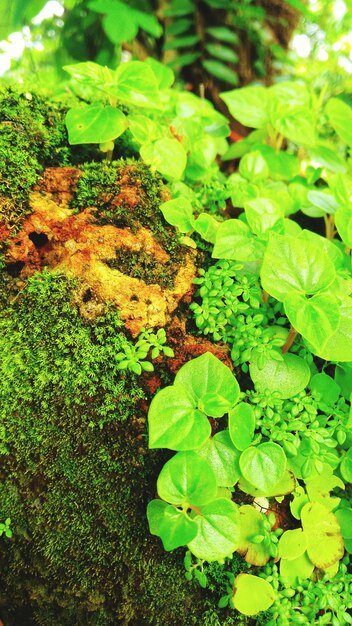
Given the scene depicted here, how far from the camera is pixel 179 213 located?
50.3 inches

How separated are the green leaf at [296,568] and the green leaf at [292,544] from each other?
18 mm

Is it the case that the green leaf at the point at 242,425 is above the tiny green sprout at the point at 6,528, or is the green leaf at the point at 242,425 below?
above

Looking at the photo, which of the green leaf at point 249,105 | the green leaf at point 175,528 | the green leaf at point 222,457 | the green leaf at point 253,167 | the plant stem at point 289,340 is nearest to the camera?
the green leaf at point 175,528

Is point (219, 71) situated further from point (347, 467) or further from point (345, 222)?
point (347, 467)

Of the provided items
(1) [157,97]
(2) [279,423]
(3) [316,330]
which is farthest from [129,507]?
(1) [157,97]

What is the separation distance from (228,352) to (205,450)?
11.2 inches

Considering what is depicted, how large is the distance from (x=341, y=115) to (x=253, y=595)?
166 centimetres

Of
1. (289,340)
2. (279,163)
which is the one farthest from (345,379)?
(279,163)

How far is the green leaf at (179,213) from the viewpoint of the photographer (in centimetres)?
126

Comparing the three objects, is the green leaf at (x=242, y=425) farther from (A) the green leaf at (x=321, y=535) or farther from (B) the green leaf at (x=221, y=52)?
(B) the green leaf at (x=221, y=52)

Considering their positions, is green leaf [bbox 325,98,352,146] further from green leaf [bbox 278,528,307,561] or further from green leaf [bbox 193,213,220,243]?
green leaf [bbox 278,528,307,561]

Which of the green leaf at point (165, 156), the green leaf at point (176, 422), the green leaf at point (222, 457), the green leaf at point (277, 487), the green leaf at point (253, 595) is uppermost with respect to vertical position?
the green leaf at point (165, 156)

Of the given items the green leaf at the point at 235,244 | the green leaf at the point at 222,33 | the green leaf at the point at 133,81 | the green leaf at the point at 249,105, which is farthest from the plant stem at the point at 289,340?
the green leaf at the point at 222,33

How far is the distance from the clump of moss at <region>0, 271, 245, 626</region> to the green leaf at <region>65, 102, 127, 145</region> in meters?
0.57
